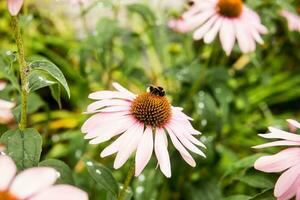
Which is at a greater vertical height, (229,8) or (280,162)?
(229,8)

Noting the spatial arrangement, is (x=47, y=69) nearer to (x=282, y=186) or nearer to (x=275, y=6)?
(x=282, y=186)

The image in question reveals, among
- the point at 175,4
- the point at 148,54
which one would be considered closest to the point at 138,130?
Answer: the point at 148,54

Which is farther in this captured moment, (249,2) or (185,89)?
(185,89)

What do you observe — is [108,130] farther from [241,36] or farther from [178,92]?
[178,92]

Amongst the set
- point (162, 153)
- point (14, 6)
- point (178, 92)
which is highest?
point (14, 6)

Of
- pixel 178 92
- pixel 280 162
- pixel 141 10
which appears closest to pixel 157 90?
pixel 280 162

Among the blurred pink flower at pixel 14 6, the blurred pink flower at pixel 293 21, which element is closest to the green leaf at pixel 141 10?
the blurred pink flower at pixel 293 21

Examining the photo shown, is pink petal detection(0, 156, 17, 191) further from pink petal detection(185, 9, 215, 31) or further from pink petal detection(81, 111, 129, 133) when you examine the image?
pink petal detection(185, 9, 215, 31)
